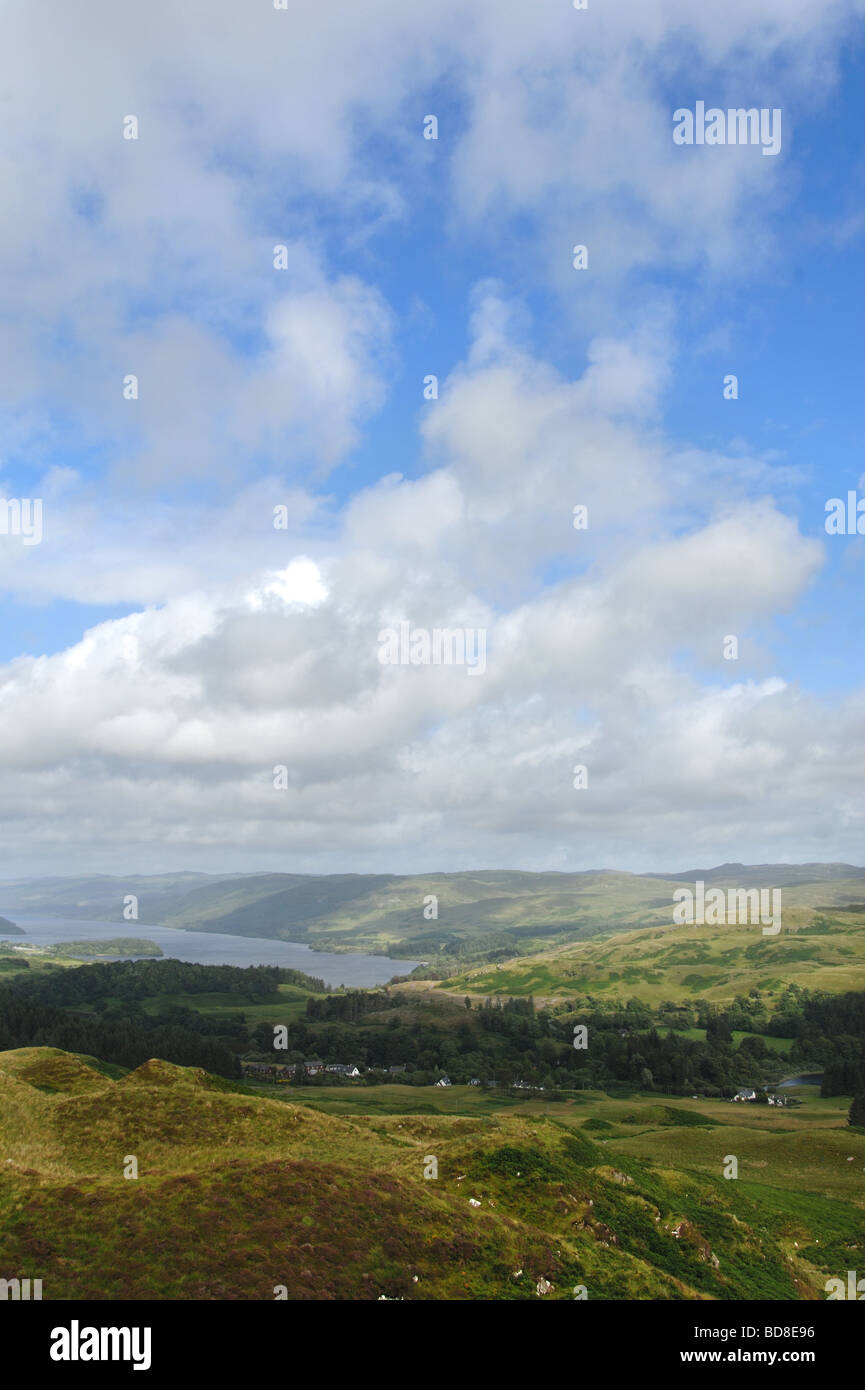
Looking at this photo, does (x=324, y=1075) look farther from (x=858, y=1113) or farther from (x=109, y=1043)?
(x=858, y=1113)

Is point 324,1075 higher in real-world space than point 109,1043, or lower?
lower

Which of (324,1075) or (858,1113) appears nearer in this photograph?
(858,1113)

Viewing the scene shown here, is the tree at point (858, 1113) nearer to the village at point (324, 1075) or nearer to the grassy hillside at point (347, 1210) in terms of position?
the grassy hillside at point (347, 1210)

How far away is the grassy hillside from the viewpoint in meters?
33.4

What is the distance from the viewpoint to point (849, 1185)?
7462 centimetres

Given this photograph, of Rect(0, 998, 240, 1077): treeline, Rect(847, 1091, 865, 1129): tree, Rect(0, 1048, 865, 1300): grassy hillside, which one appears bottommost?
Rect(0, 998, 240, 1077): treeline

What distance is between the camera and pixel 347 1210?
38.0 m

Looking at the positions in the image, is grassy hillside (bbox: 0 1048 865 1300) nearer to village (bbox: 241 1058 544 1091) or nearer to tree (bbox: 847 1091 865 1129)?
tree (bbox: 847 1091 865 1129)

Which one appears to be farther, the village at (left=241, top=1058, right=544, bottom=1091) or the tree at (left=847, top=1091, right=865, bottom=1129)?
the village at (left=241, top=1058, right=544, bottom=1091)

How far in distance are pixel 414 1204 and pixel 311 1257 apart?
8.01 meters

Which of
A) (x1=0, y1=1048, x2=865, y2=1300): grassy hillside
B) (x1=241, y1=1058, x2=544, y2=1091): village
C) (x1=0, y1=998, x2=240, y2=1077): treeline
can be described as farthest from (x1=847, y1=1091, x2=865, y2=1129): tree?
(x1=0, y1=998, x2=240, y2=1077): treeline

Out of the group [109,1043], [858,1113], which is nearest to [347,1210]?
[858,1113]

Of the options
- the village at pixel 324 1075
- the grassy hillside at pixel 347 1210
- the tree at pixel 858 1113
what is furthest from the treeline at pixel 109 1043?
the tree at pixel 858 1113
